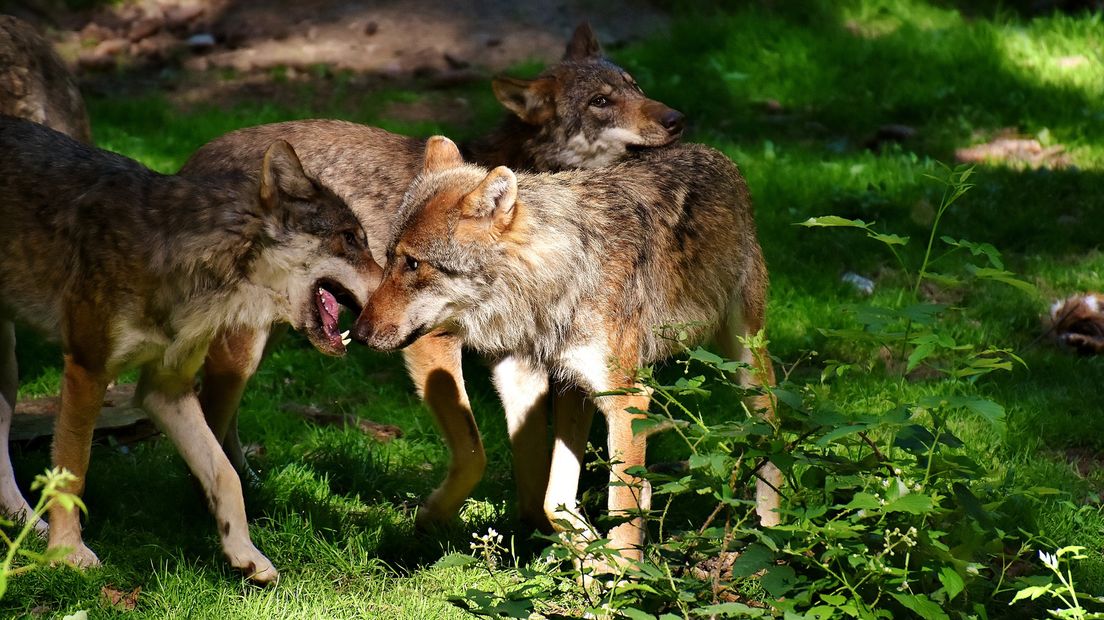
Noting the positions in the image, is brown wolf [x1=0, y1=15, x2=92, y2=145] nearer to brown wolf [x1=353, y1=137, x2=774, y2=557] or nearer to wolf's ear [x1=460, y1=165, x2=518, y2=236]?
brown wolf [x1=353, y1=137, x2=774, y2=557]

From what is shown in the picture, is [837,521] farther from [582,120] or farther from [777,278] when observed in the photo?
[777,278]

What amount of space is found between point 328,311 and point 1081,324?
422 centimetres

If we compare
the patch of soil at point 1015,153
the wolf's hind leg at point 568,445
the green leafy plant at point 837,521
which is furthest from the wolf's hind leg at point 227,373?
the patch of soil at point 1015,153

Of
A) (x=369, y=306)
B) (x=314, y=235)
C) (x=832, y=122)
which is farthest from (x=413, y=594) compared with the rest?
(x=832, y=122)

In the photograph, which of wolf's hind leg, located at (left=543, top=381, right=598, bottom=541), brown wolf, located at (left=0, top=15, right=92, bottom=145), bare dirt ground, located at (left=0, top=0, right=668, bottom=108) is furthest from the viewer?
bare dirt ground, located at (left=0, top=0, right=668, bottom=108)

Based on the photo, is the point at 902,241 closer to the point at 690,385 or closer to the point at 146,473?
the point at 690,385

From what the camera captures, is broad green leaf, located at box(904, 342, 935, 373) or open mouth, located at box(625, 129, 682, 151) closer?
broad green leaf, located at box(904, 342, 935, 373)

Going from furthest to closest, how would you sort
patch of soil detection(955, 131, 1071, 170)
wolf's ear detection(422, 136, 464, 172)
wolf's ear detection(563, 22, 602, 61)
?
patch of soil detection(955, 131, 1071, 170), wolf's ear detection(563, 22, 602, 61), wolf's ear detection(422, 136, 464, 172)

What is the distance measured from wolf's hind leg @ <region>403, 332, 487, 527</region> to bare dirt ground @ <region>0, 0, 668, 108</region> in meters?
5.91

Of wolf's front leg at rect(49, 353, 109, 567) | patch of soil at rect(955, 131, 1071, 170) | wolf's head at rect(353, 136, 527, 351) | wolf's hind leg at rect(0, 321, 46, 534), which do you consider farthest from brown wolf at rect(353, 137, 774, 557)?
patch of soil at rect(955, 131, 1071, 170)

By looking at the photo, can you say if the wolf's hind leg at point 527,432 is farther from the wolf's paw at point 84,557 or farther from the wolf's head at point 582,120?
the wolf's paw at point 84,557

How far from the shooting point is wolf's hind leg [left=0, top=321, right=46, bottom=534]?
5500 millimetres

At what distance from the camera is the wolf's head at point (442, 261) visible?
501 centimetres

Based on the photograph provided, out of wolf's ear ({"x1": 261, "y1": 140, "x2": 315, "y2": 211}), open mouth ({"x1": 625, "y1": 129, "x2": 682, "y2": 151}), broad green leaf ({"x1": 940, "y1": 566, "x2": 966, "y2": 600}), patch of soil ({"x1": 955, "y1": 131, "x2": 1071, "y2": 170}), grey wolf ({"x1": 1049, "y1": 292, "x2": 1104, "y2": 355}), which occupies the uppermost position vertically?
wolf's ear ({"x1": 261, "y1": 140, "x2": 315, "y2": 211})
